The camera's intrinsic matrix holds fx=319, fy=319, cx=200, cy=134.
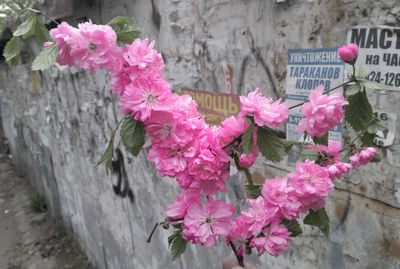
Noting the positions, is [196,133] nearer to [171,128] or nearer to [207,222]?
[171,128]

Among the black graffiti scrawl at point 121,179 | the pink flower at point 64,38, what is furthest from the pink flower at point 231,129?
the black graffiti scrawl at point 121,179

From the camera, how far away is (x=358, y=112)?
28.4 inches

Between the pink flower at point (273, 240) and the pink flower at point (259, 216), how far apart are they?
0.02m

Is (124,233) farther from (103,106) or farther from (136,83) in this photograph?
(136,83)

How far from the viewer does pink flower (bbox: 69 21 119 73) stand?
2.13 ft

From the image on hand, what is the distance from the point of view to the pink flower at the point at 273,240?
0.71m

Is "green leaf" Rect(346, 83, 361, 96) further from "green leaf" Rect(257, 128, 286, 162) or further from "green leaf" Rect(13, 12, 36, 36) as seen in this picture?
"green leaf" Rect(13, 12, 36, 36)

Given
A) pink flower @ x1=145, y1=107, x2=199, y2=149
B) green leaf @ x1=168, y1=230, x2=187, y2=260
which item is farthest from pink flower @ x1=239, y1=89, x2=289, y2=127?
green leaf @ x1=168, y1=230, x2=187, y2=260

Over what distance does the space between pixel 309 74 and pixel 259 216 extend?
0.76 m

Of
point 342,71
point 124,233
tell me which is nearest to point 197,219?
point 342,71

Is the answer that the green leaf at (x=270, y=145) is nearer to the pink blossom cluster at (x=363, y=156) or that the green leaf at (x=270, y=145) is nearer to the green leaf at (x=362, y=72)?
the green leaf at (x=362, y=72)

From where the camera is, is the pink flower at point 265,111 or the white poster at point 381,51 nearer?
the pink flower at point 265,111

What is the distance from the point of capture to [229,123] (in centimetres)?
70

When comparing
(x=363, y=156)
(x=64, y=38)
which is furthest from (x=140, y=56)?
(x=363, y=156)
